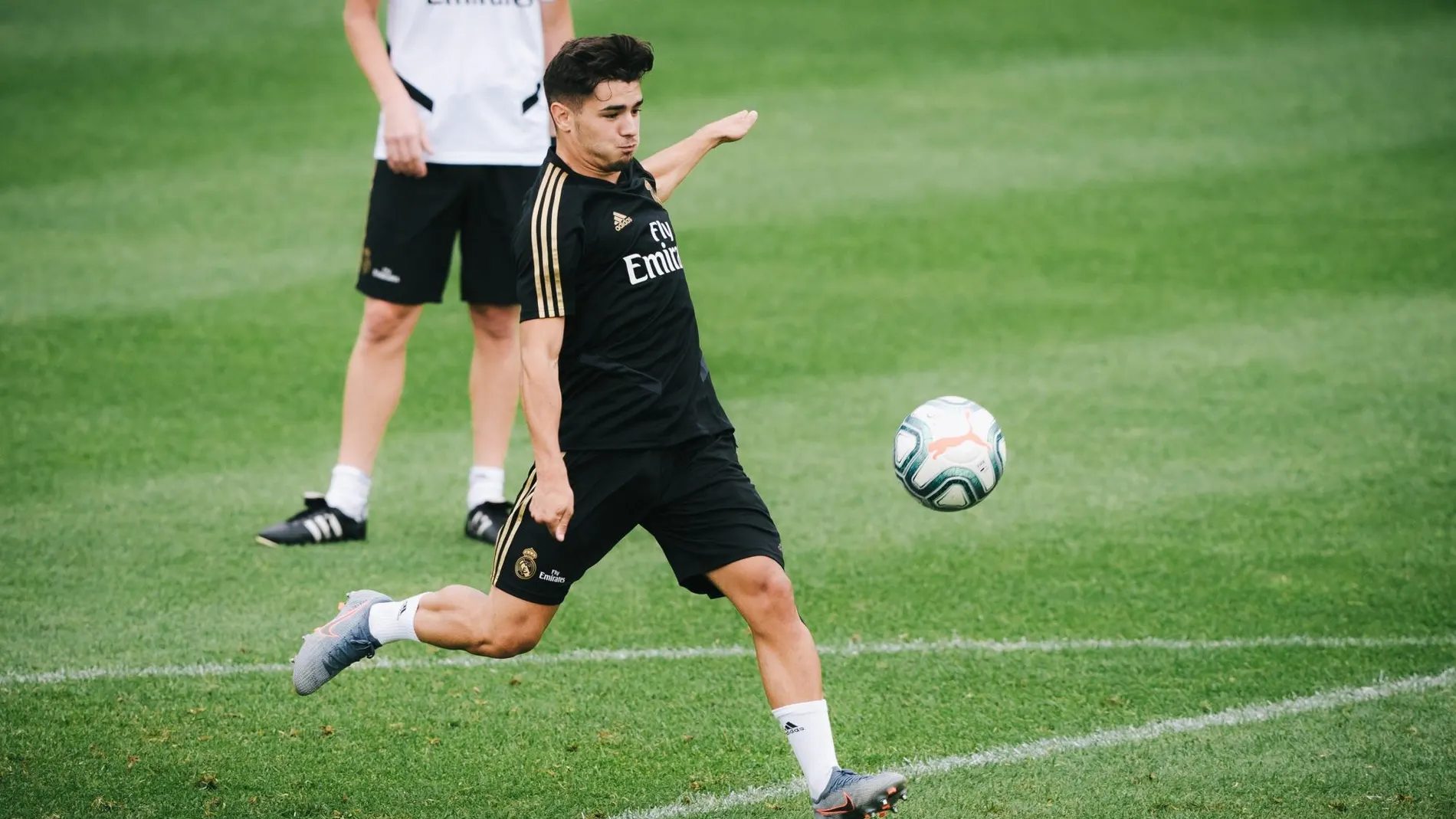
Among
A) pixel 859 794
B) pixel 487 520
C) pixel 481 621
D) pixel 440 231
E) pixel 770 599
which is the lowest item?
pixel 487 520

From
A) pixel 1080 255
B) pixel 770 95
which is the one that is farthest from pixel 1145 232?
pixel 770 95

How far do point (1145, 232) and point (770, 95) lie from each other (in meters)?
4.81

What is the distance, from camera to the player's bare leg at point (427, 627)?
15.8 ft

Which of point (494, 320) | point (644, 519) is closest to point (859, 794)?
point (644, 519)

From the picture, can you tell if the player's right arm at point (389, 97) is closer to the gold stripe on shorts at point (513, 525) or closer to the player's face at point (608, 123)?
the player's face at point (608, 123)

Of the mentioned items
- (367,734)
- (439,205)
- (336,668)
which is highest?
(439,205)

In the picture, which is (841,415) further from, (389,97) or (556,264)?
(556,264)

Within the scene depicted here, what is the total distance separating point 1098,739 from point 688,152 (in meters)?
2.28

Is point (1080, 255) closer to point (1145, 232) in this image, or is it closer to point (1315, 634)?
point (1145, 232)

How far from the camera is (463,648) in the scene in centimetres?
491

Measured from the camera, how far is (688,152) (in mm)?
5379

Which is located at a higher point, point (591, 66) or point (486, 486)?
point (591, 66)

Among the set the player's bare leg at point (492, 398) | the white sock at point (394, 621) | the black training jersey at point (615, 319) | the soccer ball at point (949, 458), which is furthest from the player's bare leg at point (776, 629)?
the player's bare leg at point (492, 398)

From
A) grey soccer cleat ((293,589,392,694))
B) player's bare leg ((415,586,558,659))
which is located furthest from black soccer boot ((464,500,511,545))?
player's bare leg ((415,586,558,659))
